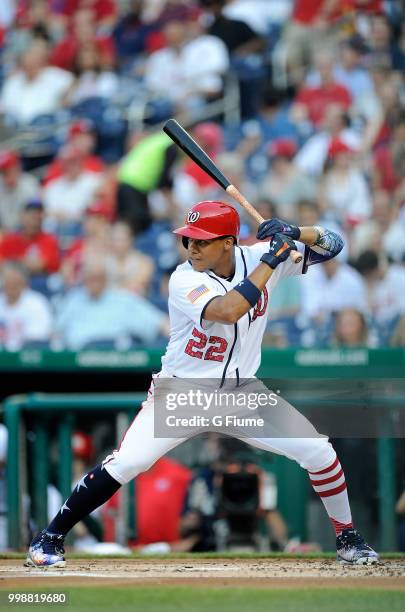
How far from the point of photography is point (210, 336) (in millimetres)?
4590

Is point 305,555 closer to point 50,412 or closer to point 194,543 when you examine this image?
point 194,543

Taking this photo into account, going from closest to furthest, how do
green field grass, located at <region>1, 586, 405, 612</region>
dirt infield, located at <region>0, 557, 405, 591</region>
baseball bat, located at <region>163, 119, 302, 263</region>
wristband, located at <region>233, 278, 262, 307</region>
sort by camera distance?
green field grass, located at <region>1, 586, 405, 612</region> < wristband, located at <region>233, 278, 262, 307</region> < dirt infield, located at <region>0, 557, 405, 591</region> < baseball bat, located at <region>163, 119, 302, 263</region>

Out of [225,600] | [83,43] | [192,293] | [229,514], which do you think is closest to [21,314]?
[229,514]

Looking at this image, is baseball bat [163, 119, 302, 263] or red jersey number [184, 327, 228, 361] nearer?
red jersey number [184, 327, 228, 361]

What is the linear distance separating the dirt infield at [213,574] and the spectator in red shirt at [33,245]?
413cm

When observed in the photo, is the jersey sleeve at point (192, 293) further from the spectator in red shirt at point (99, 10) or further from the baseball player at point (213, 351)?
the spectator in red shirt at point (99, 10)

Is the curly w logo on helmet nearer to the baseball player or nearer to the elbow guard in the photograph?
the baseball player

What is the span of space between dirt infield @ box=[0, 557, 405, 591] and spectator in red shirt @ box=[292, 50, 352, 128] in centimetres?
485

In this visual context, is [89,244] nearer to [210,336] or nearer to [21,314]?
[21,314]

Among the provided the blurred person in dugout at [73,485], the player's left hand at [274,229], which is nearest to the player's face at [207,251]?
the player's left hand at [274,229]

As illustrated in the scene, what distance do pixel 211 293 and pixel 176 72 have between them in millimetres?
6105

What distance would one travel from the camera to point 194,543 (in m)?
6.61

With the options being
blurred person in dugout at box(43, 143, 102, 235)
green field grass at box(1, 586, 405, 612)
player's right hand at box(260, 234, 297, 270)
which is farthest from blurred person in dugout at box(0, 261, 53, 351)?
green field grass at box(1, 586, 405, 612)

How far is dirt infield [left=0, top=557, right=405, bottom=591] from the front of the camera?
14.4ft
